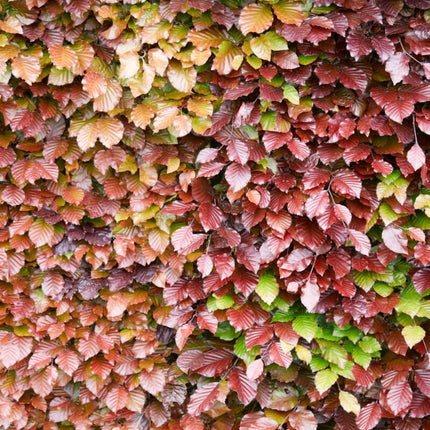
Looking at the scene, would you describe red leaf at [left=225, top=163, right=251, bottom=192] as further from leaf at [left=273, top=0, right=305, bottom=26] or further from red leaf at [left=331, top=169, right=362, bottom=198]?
leaf at [left=273, top=0, right=305, bottom=26]

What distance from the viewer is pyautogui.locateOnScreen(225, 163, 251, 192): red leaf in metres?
1.77

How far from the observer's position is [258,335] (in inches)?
75.1

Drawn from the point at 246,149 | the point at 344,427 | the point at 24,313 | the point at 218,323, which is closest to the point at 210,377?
the point at 218,323

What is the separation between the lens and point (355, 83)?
1.71m

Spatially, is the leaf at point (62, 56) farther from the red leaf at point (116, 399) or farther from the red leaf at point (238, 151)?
the red leaf at point (116, 399)

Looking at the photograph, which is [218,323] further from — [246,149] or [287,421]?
[246,149]

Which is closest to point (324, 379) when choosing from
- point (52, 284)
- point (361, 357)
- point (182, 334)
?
point (361, 357)

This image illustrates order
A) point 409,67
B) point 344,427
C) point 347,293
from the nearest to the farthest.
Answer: point 409,67 < point 347,293 < point 344,427

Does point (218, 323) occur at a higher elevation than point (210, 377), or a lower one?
higher

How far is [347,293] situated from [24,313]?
1489mm

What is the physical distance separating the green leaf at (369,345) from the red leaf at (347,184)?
673 millimetres

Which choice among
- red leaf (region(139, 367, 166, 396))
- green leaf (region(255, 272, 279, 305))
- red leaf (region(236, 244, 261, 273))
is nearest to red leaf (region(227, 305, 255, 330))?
green leaf (region(255, 272, 279, 305))

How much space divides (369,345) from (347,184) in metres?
0.74

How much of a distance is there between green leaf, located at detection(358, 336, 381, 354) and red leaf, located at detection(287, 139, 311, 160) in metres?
0.88
